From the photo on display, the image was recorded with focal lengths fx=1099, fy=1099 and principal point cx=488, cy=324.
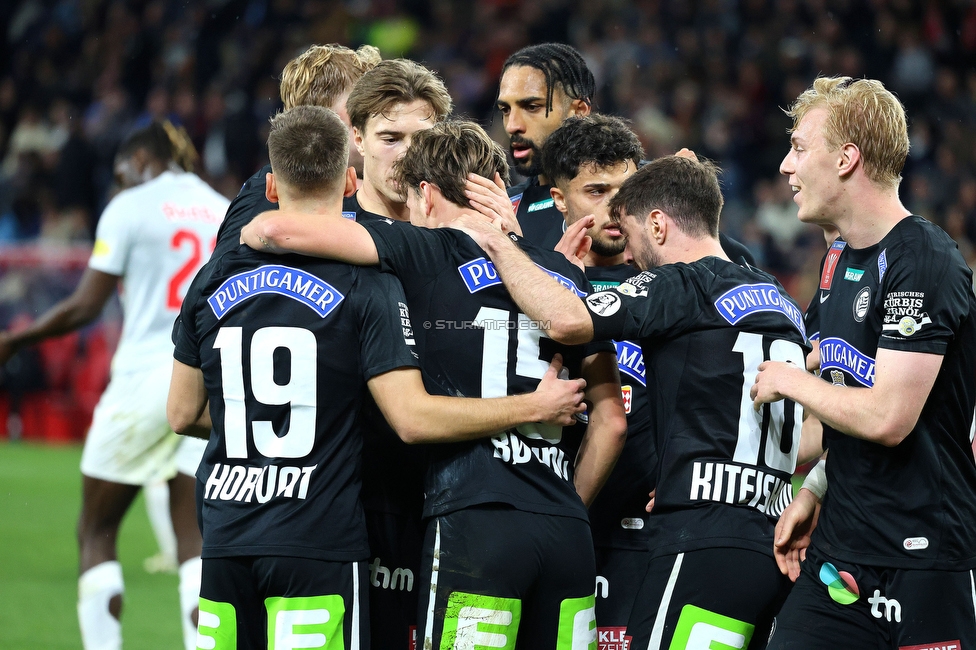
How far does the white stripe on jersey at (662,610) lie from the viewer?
3.46m

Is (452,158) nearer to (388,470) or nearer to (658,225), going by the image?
(658,225)

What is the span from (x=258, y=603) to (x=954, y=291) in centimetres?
236

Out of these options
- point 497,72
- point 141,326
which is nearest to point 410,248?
point 141,326

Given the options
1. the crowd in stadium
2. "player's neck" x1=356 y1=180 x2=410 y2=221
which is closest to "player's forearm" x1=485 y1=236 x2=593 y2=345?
"player's neck" x1=356 y1=180 x2=410 y2=221

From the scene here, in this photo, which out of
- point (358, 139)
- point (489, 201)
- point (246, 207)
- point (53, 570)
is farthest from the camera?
point (53, 570)

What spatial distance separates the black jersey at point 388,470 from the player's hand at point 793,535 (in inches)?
49.6

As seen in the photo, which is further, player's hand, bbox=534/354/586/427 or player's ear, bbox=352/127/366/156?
player's ear, bbox=352/127/366/156

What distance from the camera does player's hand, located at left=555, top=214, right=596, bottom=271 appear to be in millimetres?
4031

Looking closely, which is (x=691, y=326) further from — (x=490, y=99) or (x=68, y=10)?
(x=68, y=10)

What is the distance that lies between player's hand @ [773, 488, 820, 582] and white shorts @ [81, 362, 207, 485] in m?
3.81

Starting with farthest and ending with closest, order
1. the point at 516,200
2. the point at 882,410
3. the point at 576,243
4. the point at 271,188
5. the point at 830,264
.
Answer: the point at 516,200
the point at 576,243
the point at 830,264
the point at 271,188
the point at 882,410

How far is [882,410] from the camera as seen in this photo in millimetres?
3248

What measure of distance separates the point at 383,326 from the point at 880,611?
1.76 meters

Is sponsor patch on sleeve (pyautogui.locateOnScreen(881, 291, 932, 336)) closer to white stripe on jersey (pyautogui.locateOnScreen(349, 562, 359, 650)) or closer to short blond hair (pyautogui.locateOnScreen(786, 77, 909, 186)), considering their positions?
short blond hair (pyautogui.locateOnScreen(786, 77, 909, 186))
